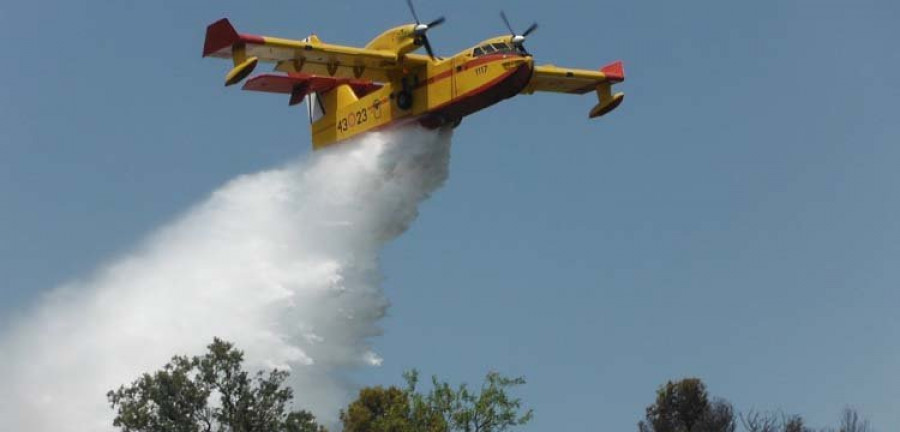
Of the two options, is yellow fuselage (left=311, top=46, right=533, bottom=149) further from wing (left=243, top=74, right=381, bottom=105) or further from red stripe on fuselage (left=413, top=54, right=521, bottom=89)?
wing (left=243, top=74, right=381, bottom=105)

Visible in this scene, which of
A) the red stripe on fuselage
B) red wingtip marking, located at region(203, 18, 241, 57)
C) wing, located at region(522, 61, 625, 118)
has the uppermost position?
wing, located at region(522, 61, 625, 118)

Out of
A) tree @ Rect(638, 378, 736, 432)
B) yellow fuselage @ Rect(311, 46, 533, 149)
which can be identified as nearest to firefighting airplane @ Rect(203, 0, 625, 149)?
yellow fuselage @ Rect(311, 46, 533, 149)

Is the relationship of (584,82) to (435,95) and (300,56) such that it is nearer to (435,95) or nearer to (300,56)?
(435,95)

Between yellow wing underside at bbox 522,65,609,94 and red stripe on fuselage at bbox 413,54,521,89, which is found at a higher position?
yellow wing underside at bbox 522,65,609,94

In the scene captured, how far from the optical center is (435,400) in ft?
159

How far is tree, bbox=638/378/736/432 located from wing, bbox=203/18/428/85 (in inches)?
1048

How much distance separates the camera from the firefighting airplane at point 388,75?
167 ft

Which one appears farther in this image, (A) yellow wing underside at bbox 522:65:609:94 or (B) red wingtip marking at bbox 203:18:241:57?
(A) yellow wing underside at bbox 522:65:609:94

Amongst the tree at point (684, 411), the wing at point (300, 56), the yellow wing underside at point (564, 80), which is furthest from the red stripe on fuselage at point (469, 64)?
the tree at point (684, 411)

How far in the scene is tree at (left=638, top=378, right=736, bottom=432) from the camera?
75375 millimetres

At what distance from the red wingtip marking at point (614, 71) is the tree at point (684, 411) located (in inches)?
828

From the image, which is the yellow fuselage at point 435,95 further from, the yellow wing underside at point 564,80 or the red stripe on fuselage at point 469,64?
the yellow wing underside at point 564,80

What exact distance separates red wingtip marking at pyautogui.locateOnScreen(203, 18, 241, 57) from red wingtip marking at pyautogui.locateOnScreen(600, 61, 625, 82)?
13222 mm

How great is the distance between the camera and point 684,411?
7619 centimetres
